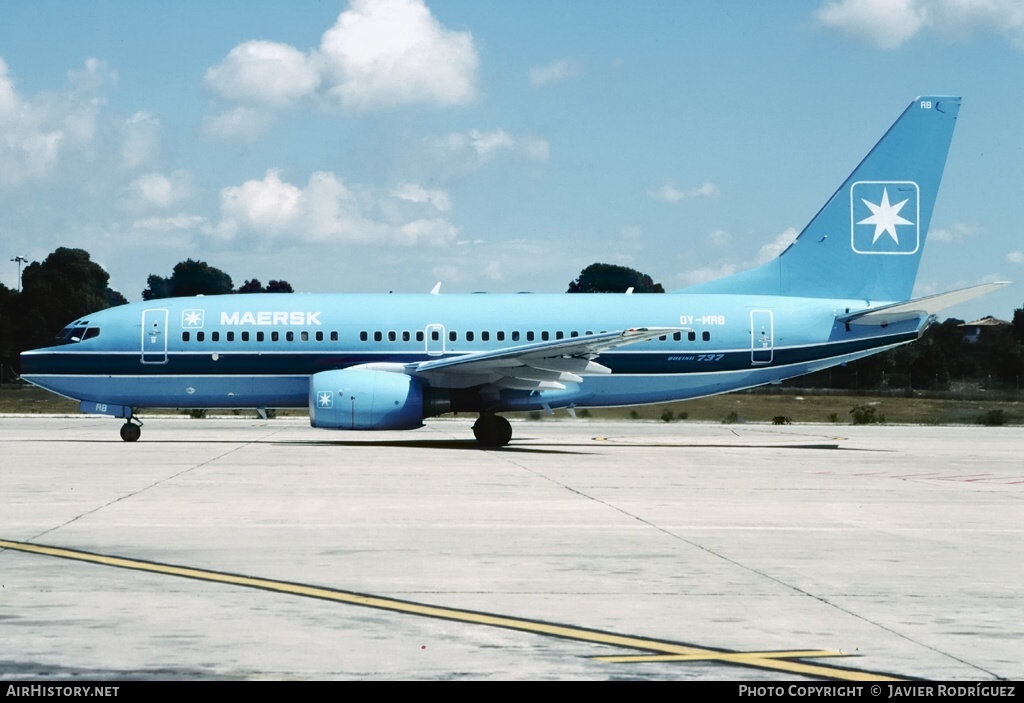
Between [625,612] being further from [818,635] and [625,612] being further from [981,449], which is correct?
[981,449]

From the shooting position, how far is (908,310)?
105 ft

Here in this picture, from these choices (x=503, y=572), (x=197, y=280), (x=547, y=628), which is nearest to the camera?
(x=547, y=628)

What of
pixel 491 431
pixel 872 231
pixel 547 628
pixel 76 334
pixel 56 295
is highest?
pixel 56 295

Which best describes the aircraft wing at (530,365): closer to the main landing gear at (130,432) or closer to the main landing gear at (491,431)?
the main landing gear at (491,431)

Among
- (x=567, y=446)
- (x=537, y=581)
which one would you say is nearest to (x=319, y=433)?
(x=567, y=446)

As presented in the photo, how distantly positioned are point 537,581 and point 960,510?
8434 mm

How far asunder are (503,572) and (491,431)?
2039cm

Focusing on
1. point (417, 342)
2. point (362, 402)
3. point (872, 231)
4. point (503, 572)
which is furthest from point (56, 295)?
point (503, 572)

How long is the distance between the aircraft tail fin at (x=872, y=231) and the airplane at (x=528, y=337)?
4cm

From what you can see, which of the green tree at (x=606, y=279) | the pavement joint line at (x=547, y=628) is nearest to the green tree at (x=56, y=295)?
the green tree at (x=606, y=279)

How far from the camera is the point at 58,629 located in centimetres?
793

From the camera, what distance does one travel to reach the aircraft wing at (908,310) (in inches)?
1176

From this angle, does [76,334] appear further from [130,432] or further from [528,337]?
[528,337]

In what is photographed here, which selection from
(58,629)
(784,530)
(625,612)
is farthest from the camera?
(784,530)
